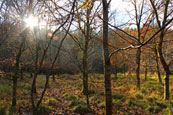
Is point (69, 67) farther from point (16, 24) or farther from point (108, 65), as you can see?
point (108, 65)

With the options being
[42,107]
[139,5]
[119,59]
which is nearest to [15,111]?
[42,107]

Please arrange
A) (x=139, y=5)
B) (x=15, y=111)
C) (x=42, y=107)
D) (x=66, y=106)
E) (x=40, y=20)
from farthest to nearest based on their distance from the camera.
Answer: (x=139, y=5) < (x=66, y=106) < (x=42, y=107) < (x=15, y=111) < (x=40, y=20)

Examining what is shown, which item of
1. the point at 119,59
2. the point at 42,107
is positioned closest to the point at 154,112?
the point at 42,107

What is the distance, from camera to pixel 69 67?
932 inches

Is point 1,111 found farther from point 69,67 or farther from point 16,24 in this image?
point 69,67

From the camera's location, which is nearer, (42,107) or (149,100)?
(42,107)

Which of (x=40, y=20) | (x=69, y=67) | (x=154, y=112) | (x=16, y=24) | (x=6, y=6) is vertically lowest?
(x=154, y=112)

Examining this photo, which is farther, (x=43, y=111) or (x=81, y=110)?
(x=81, y=110)

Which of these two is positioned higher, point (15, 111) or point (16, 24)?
point (16, 24)

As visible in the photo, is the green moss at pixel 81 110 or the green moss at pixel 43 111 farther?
the green moss at pixel 81 110

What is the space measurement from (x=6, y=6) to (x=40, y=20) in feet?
5.94

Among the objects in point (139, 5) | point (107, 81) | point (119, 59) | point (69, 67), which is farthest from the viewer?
point (69, 67)

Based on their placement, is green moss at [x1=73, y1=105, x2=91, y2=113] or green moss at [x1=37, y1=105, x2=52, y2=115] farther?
green moss at [x1=73, y1=105, x2=91, y2=113]

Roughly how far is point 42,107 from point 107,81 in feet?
11.1
